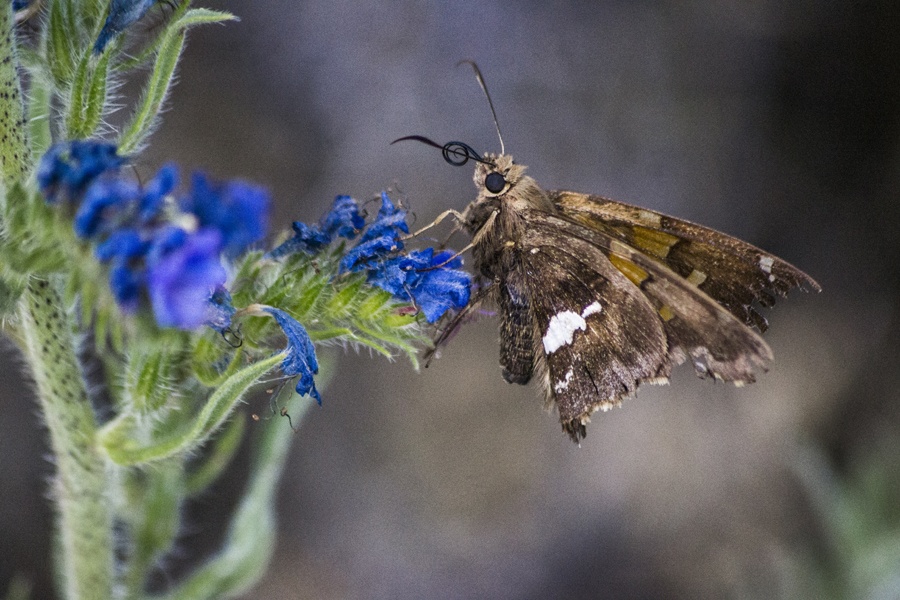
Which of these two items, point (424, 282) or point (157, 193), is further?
point (424, 282)

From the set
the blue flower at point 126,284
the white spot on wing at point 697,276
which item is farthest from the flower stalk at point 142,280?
the white spot on wing at point 697,276

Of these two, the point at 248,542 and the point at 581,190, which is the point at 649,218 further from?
the point at 581,190

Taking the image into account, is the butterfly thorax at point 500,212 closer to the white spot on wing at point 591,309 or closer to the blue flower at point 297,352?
the white spot on wing at point 591,309

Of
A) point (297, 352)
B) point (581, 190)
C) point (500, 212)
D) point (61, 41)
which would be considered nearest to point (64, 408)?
point (297, 352)

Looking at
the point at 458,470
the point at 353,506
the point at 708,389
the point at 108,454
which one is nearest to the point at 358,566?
the point at 353,506

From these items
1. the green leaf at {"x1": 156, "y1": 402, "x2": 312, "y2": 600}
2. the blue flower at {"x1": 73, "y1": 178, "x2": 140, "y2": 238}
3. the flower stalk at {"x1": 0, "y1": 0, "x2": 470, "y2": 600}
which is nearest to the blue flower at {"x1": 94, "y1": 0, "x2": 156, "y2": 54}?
the flower stalk at {"x1": 0, "y1": 0, "x2": 470, "y2": 600}

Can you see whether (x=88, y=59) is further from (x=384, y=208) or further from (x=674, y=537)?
(x=674, y=537)

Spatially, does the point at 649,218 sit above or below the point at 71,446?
above
